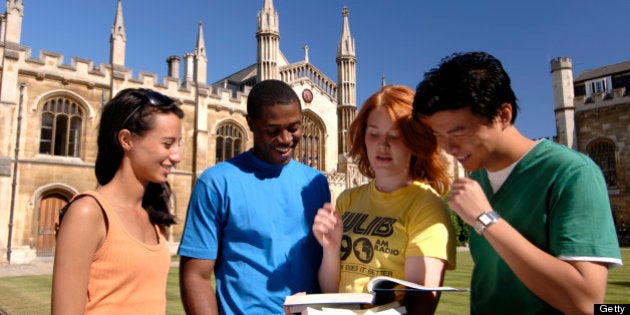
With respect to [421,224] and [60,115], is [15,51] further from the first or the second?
[421,224]

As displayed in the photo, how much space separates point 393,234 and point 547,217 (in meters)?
0.62

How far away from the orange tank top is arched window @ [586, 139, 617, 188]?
3049 centimetres

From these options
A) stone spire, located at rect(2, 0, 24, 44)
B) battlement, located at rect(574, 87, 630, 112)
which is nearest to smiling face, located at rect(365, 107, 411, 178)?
stone spire, located at rect(2, 0, 24, 44)

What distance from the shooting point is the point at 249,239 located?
206cm

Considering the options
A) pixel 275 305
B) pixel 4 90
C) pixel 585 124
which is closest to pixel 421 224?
pixel 275 305

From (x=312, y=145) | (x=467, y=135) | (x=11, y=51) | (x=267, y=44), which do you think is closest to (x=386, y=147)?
(x=467, y=135)

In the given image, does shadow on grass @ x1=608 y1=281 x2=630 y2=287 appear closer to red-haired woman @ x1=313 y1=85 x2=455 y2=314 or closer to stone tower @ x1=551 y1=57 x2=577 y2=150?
red-haired woman @ x1=313 y1=85 x2=455 y2=314

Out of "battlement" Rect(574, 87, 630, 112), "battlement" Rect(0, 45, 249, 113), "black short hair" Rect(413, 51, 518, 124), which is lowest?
"black short hair" Rect(413, 51, 518, 124)

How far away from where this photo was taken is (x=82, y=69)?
18812 mm

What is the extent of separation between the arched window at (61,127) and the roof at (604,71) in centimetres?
3394

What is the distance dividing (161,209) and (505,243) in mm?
1681

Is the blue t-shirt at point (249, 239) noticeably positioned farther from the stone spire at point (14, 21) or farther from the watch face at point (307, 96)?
the watch face at point (307, 96)

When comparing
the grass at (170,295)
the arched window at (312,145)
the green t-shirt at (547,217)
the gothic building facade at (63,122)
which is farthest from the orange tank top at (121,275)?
the arched window at (312,145)

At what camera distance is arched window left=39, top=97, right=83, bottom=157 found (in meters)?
17.8
